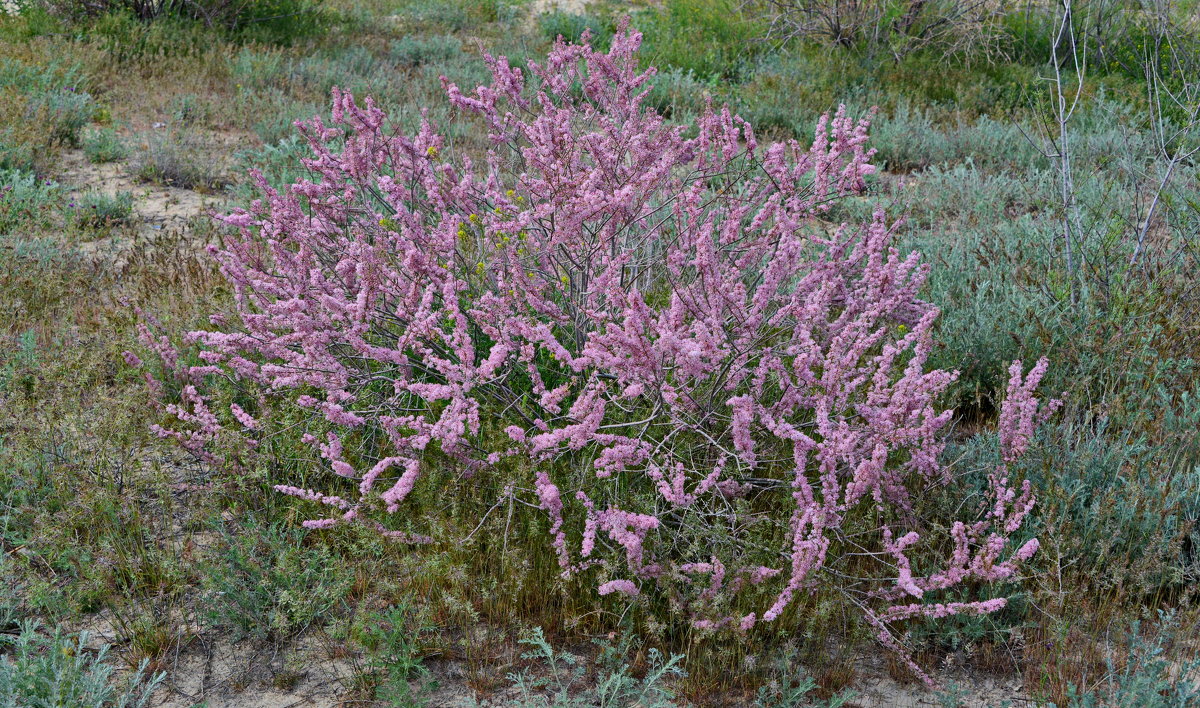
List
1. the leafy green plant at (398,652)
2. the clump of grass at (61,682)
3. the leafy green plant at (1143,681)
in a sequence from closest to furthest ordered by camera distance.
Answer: the leafy green plant at (1143,681)
the clump of grass at (61,682)
the leafy green plant at (398,652)

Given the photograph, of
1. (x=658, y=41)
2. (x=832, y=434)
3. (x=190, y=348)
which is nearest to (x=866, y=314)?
(x=832, y=434)

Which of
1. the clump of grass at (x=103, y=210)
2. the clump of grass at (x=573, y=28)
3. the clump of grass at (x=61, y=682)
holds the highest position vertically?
the clump of grass at (x=573, y=28)

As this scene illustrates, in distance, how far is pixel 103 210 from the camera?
569 cm

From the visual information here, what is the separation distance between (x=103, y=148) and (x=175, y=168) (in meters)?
0.72

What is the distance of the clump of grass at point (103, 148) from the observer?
6.64m

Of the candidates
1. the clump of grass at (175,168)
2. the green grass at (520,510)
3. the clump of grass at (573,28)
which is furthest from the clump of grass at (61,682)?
the clump of grass at (573,28)

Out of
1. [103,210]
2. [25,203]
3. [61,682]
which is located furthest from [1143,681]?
[25,203]

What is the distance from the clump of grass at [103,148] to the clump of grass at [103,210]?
99 centimetres

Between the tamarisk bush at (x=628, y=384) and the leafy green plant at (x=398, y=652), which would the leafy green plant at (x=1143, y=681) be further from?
the leafy green plant at (x=398, y=652)

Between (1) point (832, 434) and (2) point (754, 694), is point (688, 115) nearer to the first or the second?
(1) point (832, 434)

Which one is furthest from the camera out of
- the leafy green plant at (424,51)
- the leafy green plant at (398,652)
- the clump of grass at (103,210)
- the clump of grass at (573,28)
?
the clump of grass at (573,28)

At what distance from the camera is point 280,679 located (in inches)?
96.9

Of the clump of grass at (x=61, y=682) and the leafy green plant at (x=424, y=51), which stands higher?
the leafy green plant at (x=424, y=51)

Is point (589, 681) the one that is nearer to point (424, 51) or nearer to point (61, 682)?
point (61, 682)
